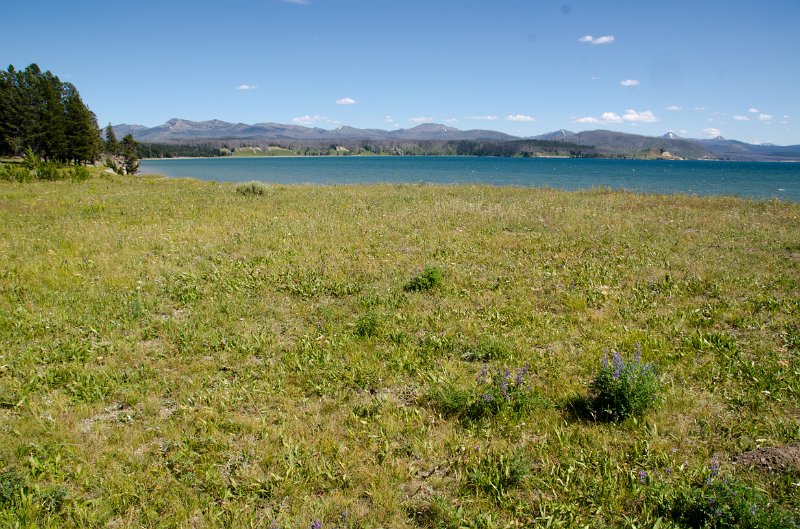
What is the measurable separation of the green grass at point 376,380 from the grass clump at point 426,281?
168mm

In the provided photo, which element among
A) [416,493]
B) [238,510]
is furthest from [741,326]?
[238,510]

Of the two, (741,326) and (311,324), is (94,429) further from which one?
(741,326)

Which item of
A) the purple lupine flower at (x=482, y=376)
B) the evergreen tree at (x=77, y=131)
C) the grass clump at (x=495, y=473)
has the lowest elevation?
the grass clump at (x=495, y=473)

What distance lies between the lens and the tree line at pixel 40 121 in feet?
225

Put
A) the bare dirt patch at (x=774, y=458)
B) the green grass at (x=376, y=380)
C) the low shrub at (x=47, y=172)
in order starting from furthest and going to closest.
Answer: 1. the low shrub at (x=47, y=172)
2. the bare dirt patch at (x=774, y=458)
3. the green grass at (x=376, y=380)

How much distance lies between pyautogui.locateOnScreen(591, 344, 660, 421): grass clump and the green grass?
184 mm

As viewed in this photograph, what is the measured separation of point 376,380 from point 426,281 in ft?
14.4

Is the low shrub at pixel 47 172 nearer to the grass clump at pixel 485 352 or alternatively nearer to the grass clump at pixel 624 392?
the grass clump at pixel 485 352

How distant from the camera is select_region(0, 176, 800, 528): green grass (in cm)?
470

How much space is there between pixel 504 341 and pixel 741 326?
16.9ft

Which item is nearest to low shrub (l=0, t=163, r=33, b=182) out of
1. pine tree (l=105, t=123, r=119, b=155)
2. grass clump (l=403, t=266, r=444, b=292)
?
grass clump (l=403, t=266, r=444, b=292)

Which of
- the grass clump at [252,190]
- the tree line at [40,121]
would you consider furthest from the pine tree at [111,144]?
the grass clump at [252,190]

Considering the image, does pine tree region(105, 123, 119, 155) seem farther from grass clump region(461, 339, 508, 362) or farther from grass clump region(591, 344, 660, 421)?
grass clump region(591, 344, 660, 421)

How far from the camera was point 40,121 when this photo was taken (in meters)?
71.0
